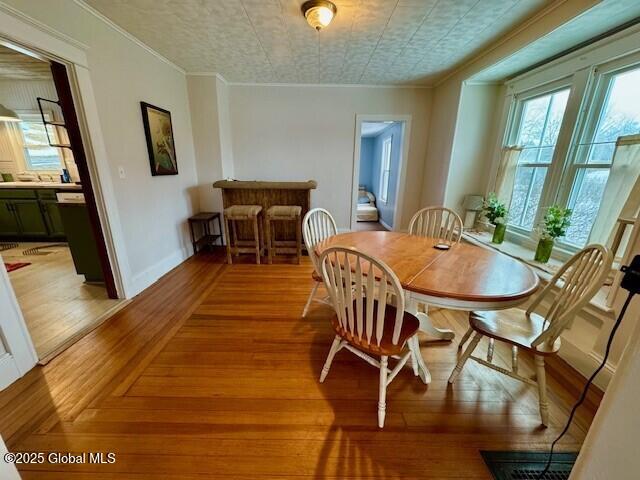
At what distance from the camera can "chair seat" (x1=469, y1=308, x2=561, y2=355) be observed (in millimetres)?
1238

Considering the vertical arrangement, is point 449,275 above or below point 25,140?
below

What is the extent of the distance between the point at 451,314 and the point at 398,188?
2497mm

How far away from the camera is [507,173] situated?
2.79 metres

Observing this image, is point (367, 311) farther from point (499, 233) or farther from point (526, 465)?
point (499, 233)

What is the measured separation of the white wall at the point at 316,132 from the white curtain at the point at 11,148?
138 inches

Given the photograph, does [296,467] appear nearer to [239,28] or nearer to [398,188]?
[239,28]

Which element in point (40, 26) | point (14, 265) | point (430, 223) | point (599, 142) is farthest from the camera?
point (14, 265)

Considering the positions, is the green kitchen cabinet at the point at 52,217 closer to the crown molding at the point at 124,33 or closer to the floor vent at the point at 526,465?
the crown molding at the point at 124,33

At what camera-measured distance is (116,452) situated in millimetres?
1146

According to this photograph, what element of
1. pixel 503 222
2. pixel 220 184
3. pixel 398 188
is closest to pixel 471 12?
pixel 503 222

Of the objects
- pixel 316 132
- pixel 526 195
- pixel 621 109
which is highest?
pixel 316 132

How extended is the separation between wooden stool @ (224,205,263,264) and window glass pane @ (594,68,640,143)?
333cm

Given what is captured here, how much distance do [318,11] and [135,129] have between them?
6.84 feet

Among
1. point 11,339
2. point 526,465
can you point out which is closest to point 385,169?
point 526,465
